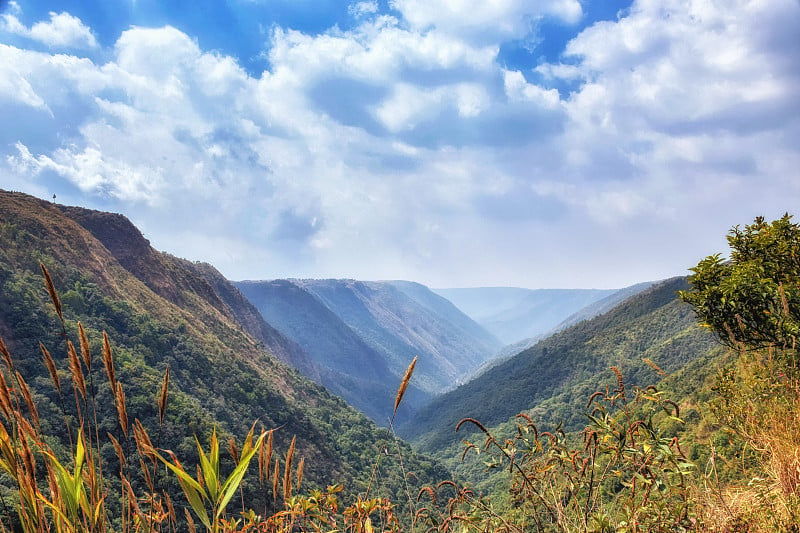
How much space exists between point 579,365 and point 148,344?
80051 mm

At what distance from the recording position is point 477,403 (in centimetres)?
10756

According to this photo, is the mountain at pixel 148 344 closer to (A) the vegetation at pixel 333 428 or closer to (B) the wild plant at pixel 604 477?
(A) the vegetation at pixel 333 428

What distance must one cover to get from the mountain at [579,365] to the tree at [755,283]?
53.8 m

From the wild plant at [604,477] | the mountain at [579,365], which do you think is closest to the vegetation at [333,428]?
the wild plant at [604,477]

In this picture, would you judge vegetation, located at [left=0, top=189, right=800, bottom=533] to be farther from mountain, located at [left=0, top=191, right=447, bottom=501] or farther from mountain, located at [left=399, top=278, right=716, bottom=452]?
mountain, located at [left=399, top=278, right=716, bottom=452]

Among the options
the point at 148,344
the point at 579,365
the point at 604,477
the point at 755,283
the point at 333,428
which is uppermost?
the point at 755,283

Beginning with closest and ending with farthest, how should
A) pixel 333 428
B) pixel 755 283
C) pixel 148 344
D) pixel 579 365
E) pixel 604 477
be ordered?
pixel 604 477 < pixel 755 283 < pixel 148 344 < pixel 333 428 < pixel 579 365

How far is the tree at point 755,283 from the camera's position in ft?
29.9

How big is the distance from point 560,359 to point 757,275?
319 feet

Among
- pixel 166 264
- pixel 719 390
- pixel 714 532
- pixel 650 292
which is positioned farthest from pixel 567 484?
pixel 650 292

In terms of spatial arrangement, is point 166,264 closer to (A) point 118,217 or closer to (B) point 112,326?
(A) point 118,217

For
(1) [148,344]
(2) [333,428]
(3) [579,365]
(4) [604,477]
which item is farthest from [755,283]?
(3) [579,365]

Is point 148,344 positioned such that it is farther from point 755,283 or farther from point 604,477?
point 604,477

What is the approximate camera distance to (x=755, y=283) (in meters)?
9.46
